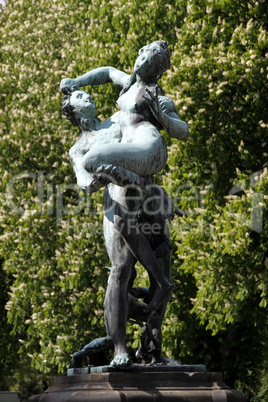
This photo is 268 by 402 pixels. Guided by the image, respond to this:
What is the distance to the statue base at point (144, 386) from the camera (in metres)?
5.91

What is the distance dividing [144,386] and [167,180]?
10729mm

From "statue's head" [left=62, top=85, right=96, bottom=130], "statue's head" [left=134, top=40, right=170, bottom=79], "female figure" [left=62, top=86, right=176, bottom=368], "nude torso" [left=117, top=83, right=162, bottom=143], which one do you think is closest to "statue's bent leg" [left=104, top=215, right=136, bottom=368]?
"female figure" [left=62, top=86, right=176, bottom=368]

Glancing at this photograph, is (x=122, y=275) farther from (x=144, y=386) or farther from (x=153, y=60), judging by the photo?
(x=153, y=60)

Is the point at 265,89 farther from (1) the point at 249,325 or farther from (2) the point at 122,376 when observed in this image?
(2) the point at 122,376

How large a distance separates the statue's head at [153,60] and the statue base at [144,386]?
239cm

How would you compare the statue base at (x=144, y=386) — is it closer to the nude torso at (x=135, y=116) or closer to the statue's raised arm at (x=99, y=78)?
the nude torso at (x=135, y=116)

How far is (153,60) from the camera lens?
22.7ft

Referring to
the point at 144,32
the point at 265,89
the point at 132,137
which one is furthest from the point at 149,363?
the point at 144,32

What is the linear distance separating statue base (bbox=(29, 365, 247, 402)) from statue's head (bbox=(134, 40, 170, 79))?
2.39 meters

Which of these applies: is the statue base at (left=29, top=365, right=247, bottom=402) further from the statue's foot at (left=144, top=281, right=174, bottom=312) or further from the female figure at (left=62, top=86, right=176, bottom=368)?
the statue's foot at (left=144, top=281, right=174, bottom=312)

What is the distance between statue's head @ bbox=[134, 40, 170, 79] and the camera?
6914 mm

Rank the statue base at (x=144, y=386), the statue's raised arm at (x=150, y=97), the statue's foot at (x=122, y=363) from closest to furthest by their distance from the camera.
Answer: the statue base at (x=144, y=386) → the statue's foot at (x=122, y=363) → the statue's raised arm at (x=150, y=97)

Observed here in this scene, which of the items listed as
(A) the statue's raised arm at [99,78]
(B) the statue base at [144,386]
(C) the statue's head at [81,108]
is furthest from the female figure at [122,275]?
(A) the statue's raised arm at [99,78]

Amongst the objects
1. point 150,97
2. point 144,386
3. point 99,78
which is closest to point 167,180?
point 99,78
